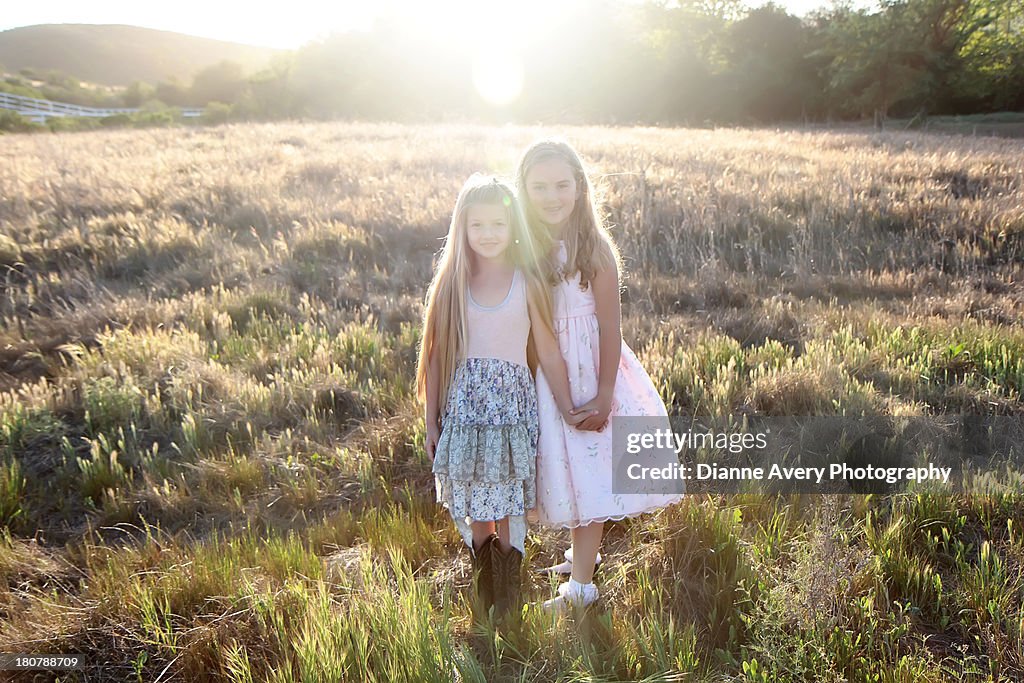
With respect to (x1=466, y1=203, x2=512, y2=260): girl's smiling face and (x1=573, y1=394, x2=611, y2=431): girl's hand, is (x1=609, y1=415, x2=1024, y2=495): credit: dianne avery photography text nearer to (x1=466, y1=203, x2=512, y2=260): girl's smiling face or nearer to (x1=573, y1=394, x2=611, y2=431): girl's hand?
(x1=573, y1=394, x2=611, y2=431): girl's hand

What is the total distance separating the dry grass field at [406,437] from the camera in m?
2.12

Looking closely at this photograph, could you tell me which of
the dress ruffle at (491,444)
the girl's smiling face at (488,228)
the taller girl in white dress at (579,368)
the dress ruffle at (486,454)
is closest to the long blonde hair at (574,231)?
the taller girl in white dress at (579,368)

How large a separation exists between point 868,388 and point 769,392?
508mm

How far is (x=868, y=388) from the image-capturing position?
363 cm

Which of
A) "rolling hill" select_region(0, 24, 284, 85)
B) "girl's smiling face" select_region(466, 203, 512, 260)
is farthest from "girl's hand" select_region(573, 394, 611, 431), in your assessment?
"rolling hill" select_region(0, 24, 284, 85)

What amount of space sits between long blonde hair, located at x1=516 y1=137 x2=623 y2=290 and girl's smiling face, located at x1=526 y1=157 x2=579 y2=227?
0.09ft

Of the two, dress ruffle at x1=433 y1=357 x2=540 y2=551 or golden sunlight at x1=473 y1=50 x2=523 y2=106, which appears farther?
golden sunlight at x1=473 y1=50 x2=523 y2=106

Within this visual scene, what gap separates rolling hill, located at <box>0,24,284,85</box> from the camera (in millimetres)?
62906

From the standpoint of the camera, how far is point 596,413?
238cm

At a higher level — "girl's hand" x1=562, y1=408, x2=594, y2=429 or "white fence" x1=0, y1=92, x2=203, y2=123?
"white fence" x1=0, y1=92, x2=203, y2=123

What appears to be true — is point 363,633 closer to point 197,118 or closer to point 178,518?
point 178,518

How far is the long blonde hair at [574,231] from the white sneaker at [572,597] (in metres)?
1.09

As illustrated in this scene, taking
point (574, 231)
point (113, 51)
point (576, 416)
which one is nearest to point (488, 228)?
point (574, 231)

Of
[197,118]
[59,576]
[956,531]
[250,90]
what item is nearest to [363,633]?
[59,576]
